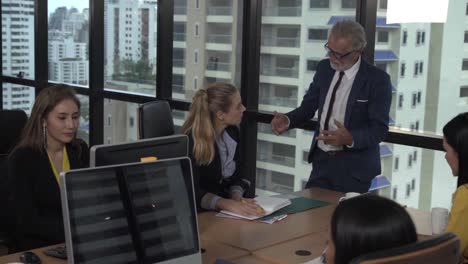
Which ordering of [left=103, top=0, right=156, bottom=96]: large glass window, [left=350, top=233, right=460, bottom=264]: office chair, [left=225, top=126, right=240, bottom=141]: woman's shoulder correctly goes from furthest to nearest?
[left=103, top=0, right=156, bottom=96]: large glass window → [left=225, top=126, right=240, bottom=141]: woman's shoulder → [left=350, top=233, right=460, bottom=264]: office chair

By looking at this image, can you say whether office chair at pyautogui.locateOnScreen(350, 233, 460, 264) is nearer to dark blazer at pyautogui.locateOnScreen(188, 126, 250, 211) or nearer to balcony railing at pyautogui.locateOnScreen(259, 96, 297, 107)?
dark blazer at pyautogui.locateOnScreen(188, 126, 250, 211)

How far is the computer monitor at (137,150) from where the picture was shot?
2.16 metres

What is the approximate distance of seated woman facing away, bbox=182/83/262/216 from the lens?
2.99m

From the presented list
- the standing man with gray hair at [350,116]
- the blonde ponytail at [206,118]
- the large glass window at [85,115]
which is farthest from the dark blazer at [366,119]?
the large glass window at [85,115]

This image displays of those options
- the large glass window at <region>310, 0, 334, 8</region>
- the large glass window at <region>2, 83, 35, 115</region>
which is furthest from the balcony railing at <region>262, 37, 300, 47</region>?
the large glass window at <region>2, 83, 35, 115</region>

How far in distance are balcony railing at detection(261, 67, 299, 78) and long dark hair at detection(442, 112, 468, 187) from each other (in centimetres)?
215

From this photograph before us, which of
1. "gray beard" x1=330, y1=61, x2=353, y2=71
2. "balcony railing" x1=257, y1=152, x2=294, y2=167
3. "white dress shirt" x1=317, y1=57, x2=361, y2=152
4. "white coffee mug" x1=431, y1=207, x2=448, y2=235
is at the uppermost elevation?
"gray beard" x1=330, y1=61, x2=353, y2=71

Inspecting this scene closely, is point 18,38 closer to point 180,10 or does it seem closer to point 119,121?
point 119,121

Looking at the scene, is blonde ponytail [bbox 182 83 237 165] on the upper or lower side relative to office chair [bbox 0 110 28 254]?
upper

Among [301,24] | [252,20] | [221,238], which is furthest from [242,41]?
[221,238]

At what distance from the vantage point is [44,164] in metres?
2.83

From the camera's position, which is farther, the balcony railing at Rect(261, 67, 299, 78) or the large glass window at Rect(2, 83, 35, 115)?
the large glass window at Rect(2, 83, 35, 115)

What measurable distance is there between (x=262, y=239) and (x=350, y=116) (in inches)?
45.1

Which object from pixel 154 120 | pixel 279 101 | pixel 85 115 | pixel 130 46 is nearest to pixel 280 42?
pixel 279 101
